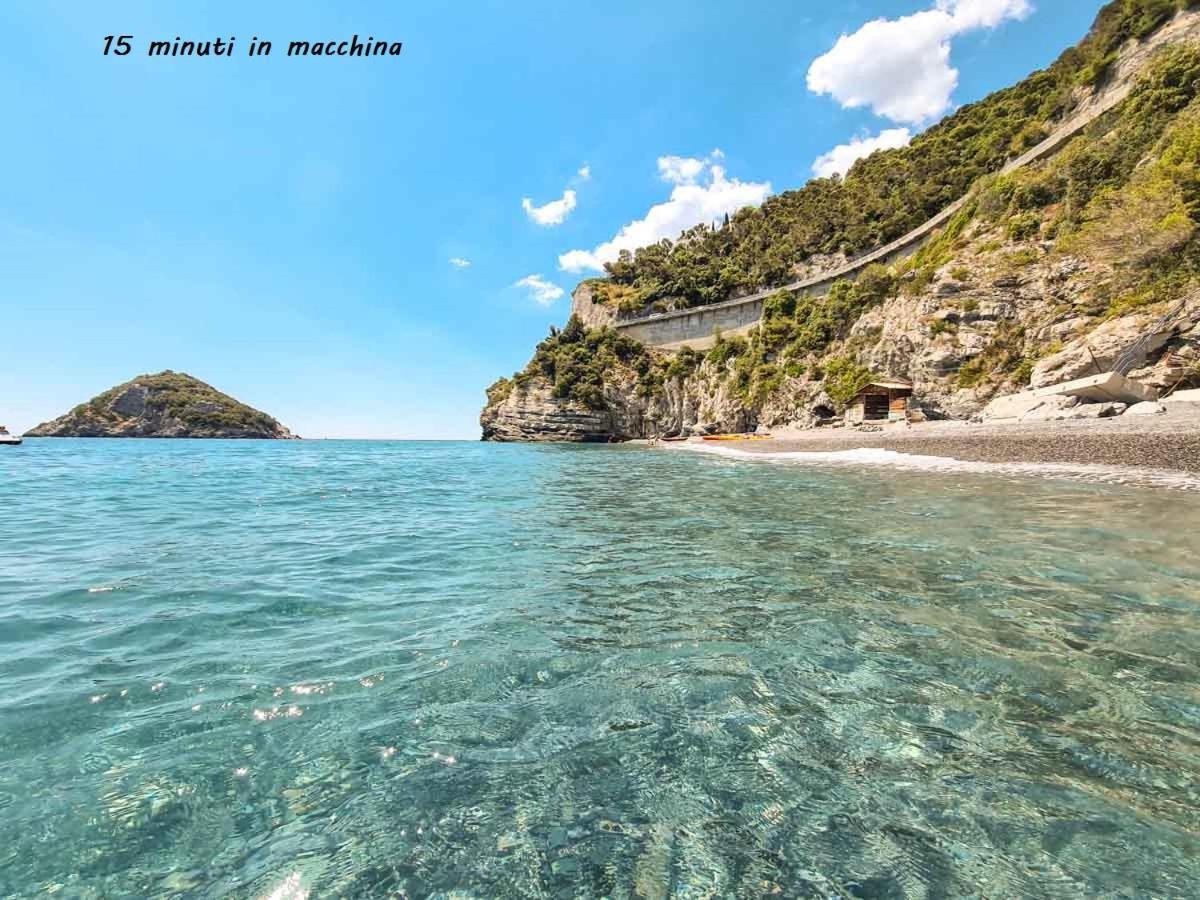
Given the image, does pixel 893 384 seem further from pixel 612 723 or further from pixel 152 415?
pixel 152 415

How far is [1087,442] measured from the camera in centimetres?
1599

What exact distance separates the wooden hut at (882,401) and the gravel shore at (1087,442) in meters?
11.6

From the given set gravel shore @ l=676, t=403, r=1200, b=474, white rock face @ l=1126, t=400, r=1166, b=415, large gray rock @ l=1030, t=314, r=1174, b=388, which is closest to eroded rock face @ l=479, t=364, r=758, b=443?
large gray rock @ l=1030, t=314, r=1174, b=388

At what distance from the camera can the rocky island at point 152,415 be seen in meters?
130

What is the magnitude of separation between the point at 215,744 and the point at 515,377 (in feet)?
298

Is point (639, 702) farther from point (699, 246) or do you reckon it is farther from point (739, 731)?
point (699, 246)

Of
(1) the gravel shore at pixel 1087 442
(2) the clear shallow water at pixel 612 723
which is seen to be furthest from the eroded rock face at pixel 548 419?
(2) the clear shallow water at pixel 612 723

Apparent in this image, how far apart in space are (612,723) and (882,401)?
1667 inches

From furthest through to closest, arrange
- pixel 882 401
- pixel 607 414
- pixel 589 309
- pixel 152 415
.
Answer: pixel 152 415
pixel 589 309
pixel 607 414
pixel 882 401

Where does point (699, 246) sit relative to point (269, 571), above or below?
above

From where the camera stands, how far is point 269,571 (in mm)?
6879

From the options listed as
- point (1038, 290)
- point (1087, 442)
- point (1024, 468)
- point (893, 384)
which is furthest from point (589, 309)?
point (1087, 442)

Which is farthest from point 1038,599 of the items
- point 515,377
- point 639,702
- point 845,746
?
point 515,377

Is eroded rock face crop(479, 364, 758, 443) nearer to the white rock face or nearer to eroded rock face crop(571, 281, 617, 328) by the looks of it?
eroded rock face crop(571, 281, 617, 328)
